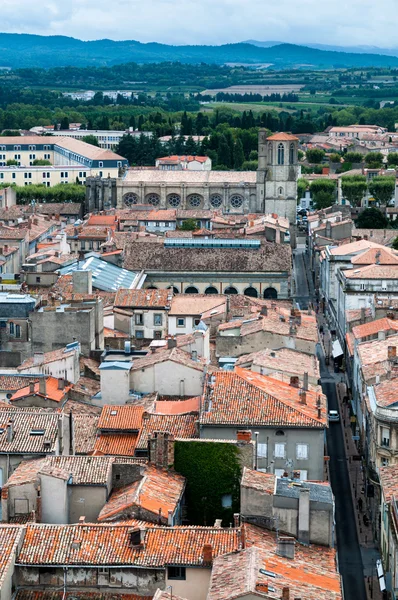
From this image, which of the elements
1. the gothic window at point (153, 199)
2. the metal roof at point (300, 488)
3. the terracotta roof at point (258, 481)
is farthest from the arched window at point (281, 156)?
the metal roof at point (300, 488)

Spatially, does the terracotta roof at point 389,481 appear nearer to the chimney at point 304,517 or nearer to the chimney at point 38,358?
the chimney at point 304,517

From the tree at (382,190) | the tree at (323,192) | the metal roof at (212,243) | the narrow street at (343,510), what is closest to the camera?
the narrow street at (343,510)

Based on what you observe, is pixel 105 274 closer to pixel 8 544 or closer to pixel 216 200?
pixel 8 544

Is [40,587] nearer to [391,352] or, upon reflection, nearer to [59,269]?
[391,352]

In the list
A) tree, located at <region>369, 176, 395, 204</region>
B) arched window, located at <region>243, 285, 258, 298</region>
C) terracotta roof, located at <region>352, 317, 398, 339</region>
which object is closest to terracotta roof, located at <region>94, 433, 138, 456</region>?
terracotta roof, located at <region>352, 317, 398, 339</region>

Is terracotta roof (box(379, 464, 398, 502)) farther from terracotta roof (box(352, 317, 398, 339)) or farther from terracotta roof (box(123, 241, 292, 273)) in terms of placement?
terracotta roof (box(123, 241, 292, 273))

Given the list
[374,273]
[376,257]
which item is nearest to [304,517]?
[374,273]

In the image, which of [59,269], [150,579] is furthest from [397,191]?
[150,579]

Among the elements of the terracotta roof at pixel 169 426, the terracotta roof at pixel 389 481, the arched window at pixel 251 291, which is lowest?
the arched window at pixel 251 291
